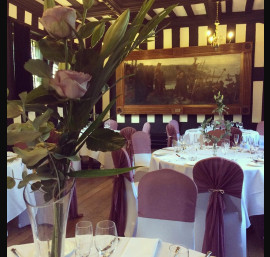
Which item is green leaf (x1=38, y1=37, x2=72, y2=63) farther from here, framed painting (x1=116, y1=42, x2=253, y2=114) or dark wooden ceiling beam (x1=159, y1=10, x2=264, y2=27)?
dark wooden ceiling beam (x1=159, y1=10, x2=264, y2=27)

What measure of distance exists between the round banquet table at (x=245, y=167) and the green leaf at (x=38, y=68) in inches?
94.6

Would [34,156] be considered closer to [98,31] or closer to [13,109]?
[13,109]

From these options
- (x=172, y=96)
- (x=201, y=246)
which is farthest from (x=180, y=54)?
(x=201, y=246)

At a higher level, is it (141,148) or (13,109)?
(13,109)

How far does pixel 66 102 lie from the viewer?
79 centimetres

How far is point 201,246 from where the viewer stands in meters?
2.36

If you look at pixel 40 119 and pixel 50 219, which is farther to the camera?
pixel 50 219

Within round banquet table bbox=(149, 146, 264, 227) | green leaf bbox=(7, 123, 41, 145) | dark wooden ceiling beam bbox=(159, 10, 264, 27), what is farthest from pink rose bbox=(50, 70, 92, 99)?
dark wooden ceiling beam bbox=(159, 10, 264, 27)

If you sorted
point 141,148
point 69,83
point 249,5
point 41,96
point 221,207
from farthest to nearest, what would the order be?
1. point 249,5
2. point 141,148
3. point 221,207
4. point 41,96
5. point 69,83

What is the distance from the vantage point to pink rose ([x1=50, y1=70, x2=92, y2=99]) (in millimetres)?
667

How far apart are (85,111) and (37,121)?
140 mm

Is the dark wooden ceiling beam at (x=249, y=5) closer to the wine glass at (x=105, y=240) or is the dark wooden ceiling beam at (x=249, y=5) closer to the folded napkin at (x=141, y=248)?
the folded napkin at (x=141, y=248)

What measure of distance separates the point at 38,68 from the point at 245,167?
2.62m

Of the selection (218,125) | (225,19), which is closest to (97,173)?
(218,125)
